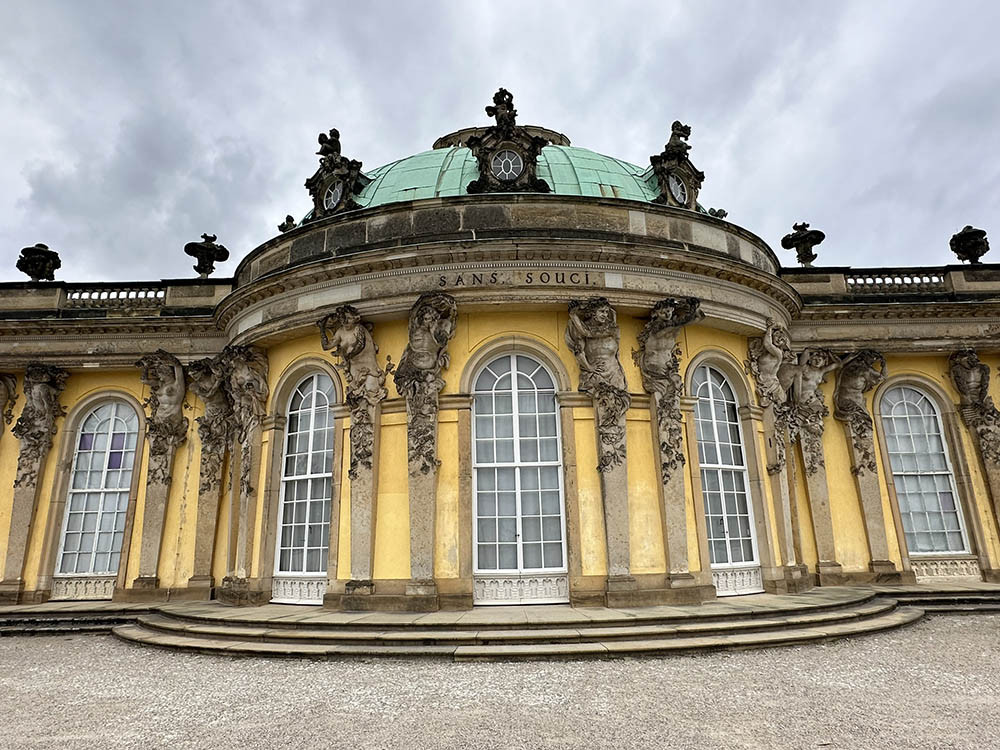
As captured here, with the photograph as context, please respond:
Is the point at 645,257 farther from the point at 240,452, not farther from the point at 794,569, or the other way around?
the point at 240,452

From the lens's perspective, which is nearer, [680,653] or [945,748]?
[945,748]

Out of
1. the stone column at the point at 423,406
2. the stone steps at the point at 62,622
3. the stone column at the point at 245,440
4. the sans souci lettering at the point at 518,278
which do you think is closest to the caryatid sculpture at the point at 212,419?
the stone column at the point at 245,440

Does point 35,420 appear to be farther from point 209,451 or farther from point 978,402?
point 978,402

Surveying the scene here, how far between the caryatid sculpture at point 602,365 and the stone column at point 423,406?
2345 millimetres

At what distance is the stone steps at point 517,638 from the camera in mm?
8414

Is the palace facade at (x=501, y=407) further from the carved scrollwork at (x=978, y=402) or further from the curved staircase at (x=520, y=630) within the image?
the curved staircase at (x=520, y=630)

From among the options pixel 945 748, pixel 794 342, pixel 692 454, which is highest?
pixel 794 342

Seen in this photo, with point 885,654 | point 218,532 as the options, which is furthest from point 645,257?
point 218,532

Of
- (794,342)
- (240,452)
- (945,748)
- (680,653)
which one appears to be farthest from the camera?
(794,342)

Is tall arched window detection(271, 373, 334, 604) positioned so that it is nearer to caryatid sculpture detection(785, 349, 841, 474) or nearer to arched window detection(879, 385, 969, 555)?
caryatid sculpture detection(785, 349, 841, 474)

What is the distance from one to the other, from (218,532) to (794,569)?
498 inches

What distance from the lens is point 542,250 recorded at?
11719 mm

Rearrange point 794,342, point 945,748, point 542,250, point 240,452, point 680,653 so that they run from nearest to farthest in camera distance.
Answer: point 945,748, point 680,653, point 542,250, point 240,452, point 794,342

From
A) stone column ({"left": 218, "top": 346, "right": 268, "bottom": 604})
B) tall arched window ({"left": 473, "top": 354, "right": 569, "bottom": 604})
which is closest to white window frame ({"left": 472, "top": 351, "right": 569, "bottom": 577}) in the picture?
tall arched window ({"left": 473, "top": 354, "right": 569, "bottom": 604})
